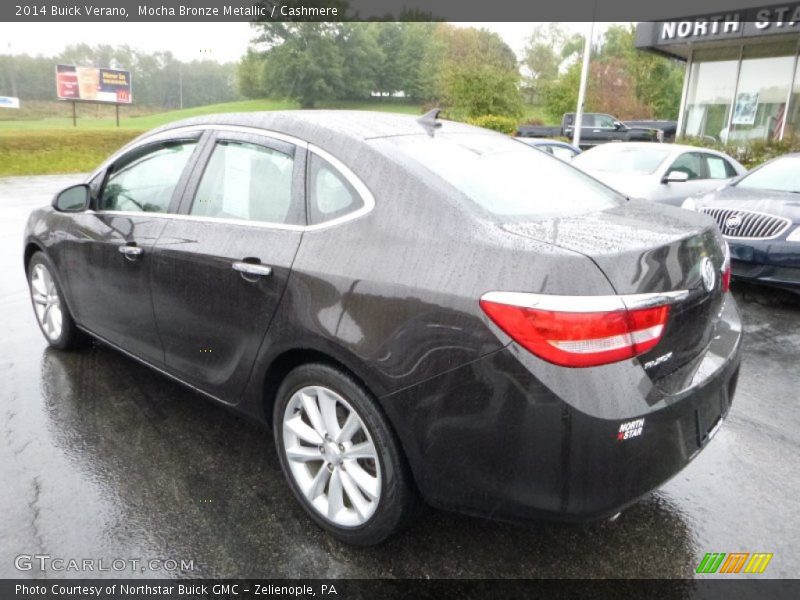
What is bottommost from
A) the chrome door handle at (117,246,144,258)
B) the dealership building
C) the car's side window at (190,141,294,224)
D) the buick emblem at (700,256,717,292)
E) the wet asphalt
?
the wet asphalt

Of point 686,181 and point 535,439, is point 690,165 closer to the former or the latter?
point 686,181

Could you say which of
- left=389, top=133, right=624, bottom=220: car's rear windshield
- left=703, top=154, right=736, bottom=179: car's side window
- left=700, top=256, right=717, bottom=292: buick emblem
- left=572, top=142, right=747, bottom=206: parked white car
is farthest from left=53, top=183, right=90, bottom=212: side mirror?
left=703, top=154, right=736, bottom=179: car's side window

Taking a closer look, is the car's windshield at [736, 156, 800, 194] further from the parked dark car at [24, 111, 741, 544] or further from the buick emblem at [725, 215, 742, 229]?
the parked dark car at [24, 111, 741, 544]

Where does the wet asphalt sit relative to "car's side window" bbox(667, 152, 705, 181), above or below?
below

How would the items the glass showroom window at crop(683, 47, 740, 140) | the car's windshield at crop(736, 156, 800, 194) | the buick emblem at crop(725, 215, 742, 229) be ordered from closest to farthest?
the buick emblem at crop(725, 215, 742, 229) → the car's windshield at crop(736, 156, 800, 194) → the glass showroom window at crop(683, 47, 740, 140)

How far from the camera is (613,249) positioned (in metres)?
2.03

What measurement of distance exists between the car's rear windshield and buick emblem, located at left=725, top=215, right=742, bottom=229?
346 centimetres

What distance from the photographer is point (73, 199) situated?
12.3ft

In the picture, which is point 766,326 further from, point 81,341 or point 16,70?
point 16,70

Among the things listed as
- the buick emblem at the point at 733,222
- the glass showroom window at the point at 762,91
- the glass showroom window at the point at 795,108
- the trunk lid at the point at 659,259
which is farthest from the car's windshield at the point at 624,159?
the glass showroom window at the point at 795,108

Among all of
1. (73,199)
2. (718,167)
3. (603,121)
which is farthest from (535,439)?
(603,121)

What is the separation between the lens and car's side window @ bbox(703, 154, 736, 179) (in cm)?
962

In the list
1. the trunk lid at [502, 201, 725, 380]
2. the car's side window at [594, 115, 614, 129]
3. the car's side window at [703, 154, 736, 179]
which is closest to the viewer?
the trunk lid at [502, 201, 725, 380]

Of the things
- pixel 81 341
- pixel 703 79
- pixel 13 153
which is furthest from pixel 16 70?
pixel 81 341
